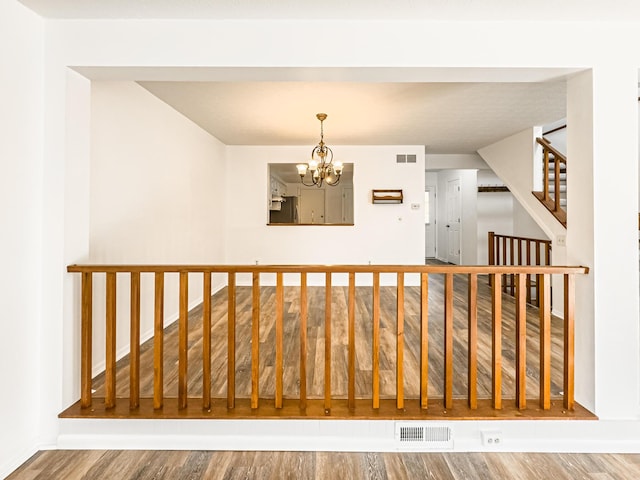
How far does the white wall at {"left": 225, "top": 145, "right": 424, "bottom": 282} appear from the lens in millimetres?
6289

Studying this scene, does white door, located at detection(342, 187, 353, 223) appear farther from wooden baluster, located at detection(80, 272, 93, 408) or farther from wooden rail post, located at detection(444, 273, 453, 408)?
wooden baluster, located at detection(80, 272, 93, 408)

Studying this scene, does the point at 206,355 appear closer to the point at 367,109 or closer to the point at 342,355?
the point at 342,355

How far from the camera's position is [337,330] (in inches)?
146

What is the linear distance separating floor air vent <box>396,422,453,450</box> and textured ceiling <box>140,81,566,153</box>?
2.66 m

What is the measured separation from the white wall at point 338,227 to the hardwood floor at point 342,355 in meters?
1.63

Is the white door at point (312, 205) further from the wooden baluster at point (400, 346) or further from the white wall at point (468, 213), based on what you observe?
the wooden baluster at point (400, 346)

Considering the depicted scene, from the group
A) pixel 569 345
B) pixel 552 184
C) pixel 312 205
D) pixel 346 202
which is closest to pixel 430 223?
pixel 346 202

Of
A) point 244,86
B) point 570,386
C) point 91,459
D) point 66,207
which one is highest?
point 244,86

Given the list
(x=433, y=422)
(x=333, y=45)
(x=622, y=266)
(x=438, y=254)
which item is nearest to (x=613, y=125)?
(x=622, y=266)

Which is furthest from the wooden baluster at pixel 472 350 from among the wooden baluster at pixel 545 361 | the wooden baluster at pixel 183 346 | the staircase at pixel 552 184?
the staircase at pixel 552 184

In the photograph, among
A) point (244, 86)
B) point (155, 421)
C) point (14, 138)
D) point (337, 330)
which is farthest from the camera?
point (337, 330)

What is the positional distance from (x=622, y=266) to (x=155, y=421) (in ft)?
8.80

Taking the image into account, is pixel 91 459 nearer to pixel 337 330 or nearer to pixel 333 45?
pixel 337 330

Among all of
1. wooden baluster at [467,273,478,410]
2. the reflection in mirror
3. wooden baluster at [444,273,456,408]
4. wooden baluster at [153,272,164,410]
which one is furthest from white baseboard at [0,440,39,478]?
the reflection in mirror
